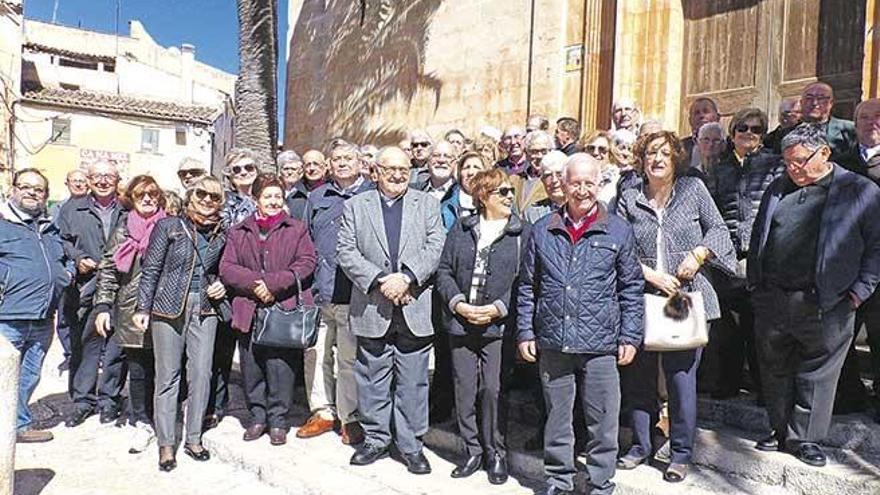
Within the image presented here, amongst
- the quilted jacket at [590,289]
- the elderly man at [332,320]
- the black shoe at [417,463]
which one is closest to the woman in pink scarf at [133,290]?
the elderly man at [332,320]

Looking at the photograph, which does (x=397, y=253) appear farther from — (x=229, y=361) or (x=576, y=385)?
(x=229, y=361)

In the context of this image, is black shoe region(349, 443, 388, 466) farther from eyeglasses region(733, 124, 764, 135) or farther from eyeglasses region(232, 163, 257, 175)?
eyeglasses region(733, 124, 764, 135)

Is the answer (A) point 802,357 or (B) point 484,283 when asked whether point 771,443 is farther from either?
(B) point 484,283

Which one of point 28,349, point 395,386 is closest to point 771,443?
point 395,386

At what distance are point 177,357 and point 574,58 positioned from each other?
5715 millimetres

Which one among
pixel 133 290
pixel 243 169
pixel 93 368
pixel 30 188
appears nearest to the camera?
pixel 133 290

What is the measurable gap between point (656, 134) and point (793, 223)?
834 millimetres

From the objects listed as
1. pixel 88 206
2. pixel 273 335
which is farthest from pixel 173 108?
pixel 273 335

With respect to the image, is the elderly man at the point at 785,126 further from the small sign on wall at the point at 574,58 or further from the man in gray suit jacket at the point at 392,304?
the small sign on wall at the point at 574,58

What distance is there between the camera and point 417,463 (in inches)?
183

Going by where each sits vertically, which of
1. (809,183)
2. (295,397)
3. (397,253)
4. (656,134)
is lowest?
(295,397)

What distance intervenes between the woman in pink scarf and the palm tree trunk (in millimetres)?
3882

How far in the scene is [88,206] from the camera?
257 inches

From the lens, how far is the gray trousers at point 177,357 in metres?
5.08
